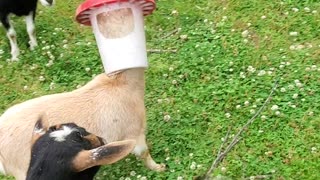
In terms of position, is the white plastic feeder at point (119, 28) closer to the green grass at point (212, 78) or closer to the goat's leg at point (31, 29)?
the green grass at point (212, 78)

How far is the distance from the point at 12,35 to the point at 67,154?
327 centimetres

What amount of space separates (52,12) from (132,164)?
8.87 feet

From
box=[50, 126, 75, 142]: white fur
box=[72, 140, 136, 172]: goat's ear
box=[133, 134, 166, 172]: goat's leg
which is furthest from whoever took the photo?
box=[133, 134, 166, 172]: goat's leg

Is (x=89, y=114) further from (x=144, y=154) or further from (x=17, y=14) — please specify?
(x=17, y=14)

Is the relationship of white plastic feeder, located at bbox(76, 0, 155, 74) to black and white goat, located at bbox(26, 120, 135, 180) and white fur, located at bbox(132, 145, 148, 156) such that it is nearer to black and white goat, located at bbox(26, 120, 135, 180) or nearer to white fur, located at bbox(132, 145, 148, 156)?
white fur, located at bbox(132, 145, 148, 156)

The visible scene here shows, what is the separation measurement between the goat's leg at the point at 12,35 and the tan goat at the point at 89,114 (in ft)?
6.54

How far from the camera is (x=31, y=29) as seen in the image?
7090 millimetres

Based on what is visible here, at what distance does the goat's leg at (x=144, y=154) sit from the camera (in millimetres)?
5387

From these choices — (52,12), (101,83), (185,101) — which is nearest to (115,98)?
(101,83)

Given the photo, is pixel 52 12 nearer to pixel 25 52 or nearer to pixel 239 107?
pixel 25 52

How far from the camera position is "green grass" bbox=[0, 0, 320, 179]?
18.4 ft

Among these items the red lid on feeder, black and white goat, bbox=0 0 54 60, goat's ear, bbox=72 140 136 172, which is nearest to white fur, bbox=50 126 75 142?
goat's ear, bbox=72 140 136 172

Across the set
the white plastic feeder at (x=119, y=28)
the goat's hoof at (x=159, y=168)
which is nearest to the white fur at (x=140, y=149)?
the goat's hoof at (x=159, y=168)

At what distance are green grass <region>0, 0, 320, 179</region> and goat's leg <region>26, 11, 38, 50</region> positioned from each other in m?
0.08
